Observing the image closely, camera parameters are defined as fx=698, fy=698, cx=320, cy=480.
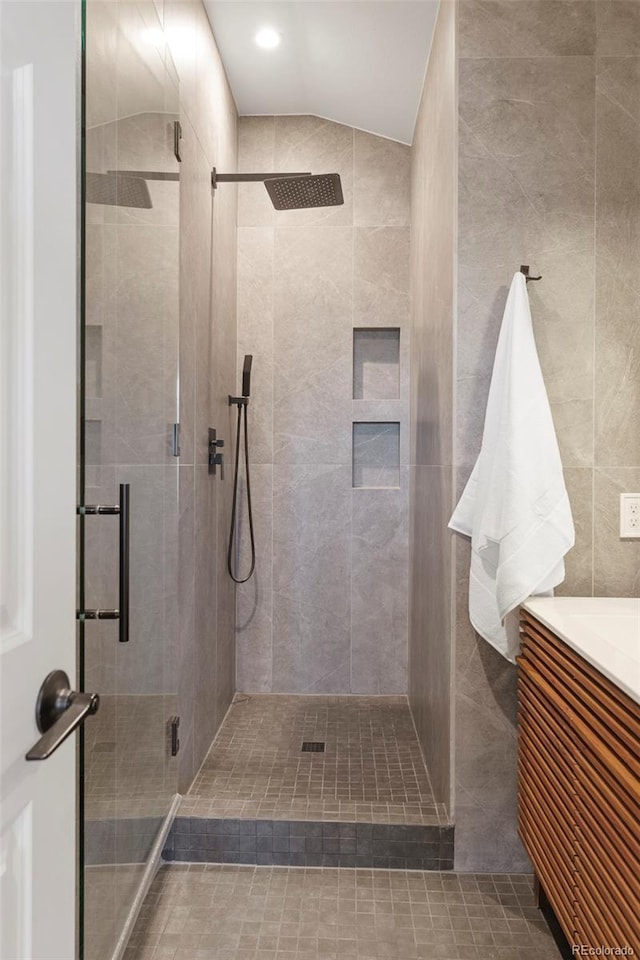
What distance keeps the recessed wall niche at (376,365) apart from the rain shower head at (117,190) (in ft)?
5.97

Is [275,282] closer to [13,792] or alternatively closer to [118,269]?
[118,269]

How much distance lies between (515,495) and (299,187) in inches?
54.7

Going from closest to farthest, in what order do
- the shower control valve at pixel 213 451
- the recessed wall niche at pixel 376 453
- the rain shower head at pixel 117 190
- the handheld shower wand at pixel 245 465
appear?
the rain shower head at pixel 117 190 < the shower control valve at pixel 213 451 < the handheld shower wand at pixel 245 465 < the recessed wall niche at pixel 376 453

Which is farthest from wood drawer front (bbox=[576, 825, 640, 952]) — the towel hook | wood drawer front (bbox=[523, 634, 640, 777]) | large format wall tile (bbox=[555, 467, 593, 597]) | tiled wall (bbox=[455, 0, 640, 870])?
the towel hook

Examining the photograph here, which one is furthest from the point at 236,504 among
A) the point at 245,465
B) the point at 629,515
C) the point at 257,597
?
the point at 629,515

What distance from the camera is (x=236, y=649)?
3.30 m

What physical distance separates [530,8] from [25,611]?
213cm

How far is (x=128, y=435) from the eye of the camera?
1.53m

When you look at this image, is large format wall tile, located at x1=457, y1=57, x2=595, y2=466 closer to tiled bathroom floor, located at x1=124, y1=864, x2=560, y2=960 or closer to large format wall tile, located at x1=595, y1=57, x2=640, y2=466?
large format wall tile, located at x1=595, y1=57, x2=640, y2=466

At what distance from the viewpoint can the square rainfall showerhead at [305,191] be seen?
7.80ft

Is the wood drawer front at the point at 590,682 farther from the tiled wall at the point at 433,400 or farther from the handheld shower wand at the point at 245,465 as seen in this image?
the handheld shower wand at the point at 245,465

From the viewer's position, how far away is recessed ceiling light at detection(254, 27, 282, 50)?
8.57 feet

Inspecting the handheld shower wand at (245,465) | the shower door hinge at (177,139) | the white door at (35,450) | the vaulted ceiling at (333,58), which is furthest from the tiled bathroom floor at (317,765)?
the vaulted ceiling at (333,58)

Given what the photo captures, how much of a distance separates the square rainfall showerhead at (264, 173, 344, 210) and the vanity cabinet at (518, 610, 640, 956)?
5.18 feet
